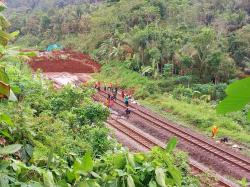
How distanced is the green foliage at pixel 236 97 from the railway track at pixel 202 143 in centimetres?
958

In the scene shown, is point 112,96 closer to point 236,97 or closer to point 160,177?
point 160,177

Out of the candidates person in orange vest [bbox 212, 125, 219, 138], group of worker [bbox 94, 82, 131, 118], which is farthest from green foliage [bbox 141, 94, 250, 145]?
group of worker [bbox 94, 82, 131, 118]

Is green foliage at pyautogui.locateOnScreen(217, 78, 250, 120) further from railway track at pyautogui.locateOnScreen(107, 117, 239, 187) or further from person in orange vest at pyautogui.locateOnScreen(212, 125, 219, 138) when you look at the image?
person in orange vest at pyautogui.locateOnScreen(212, 125, 219, 138)

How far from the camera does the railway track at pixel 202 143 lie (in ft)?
34.0

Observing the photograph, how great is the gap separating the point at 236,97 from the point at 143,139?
11794mm

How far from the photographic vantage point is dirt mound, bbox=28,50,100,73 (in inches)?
1061

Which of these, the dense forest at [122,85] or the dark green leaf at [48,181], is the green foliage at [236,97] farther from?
the dark green leaf at [48,181]

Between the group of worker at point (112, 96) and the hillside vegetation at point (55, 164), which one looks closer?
the hillside vegetation at point (55, 164)

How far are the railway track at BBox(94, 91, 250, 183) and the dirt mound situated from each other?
11.8 meters

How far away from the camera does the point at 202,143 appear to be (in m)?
12.0

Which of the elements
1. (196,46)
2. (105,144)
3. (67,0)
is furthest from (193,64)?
(67,0)

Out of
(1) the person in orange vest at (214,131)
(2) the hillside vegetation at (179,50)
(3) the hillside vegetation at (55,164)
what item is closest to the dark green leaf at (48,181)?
(3) the hillside vegetation at (55,164)

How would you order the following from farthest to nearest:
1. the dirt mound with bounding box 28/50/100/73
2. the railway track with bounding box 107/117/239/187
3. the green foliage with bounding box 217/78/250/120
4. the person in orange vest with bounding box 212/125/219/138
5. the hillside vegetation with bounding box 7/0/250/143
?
1. the dirt mound with bounding box 28/50/100/73
2. the hillside vegetation with bounding box 7/0/250/143
3. the person in orange vest with bounding box 212/125/219/138
4. the railway track with bounding box 107/117/239/187
5. the green foliage with bounding box 217/78/250/120

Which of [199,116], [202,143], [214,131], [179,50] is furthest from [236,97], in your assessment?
[179,50]
